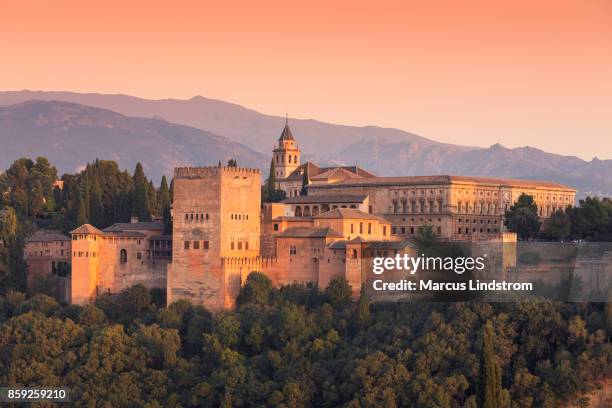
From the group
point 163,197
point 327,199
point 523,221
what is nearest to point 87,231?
point 163,197

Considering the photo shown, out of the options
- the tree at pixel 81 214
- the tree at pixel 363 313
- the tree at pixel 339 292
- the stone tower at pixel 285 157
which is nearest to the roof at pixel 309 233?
the tree at pixel 339 292

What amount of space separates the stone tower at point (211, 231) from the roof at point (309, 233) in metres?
1.37

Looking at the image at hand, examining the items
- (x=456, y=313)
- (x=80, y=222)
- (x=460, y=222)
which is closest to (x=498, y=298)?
(x=456, y=313)

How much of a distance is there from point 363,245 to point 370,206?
1318 centimetres

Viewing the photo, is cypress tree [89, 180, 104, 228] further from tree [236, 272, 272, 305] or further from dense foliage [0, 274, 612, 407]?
tree [236, 272, 272, 305]

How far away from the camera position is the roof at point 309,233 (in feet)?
163

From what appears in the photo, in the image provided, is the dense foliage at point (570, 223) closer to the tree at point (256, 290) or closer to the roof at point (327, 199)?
the roof at point (327, 199)

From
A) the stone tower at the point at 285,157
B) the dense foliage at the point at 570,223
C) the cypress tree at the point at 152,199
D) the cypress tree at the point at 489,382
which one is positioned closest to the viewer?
the cypress tree at the point at 489,382

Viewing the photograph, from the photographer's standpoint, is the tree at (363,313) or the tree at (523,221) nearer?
the tree at (363,313)

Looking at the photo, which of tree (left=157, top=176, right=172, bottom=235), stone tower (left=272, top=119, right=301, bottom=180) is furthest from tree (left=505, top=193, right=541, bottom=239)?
stone tower (left=272, top=119, right=301, bottom=180)

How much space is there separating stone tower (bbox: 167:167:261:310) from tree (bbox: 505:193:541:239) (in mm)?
12943

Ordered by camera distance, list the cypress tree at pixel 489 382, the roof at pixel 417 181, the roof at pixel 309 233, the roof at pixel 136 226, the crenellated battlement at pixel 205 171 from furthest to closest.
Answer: the roof at pixel 417 181, the roof at pixel 136 226, the crenellated battlement at pixel 205 171, the roof at pixel 309 233, the cypress tree at pixel 489 382

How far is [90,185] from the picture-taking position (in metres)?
61.3

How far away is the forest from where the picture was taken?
41344mm
